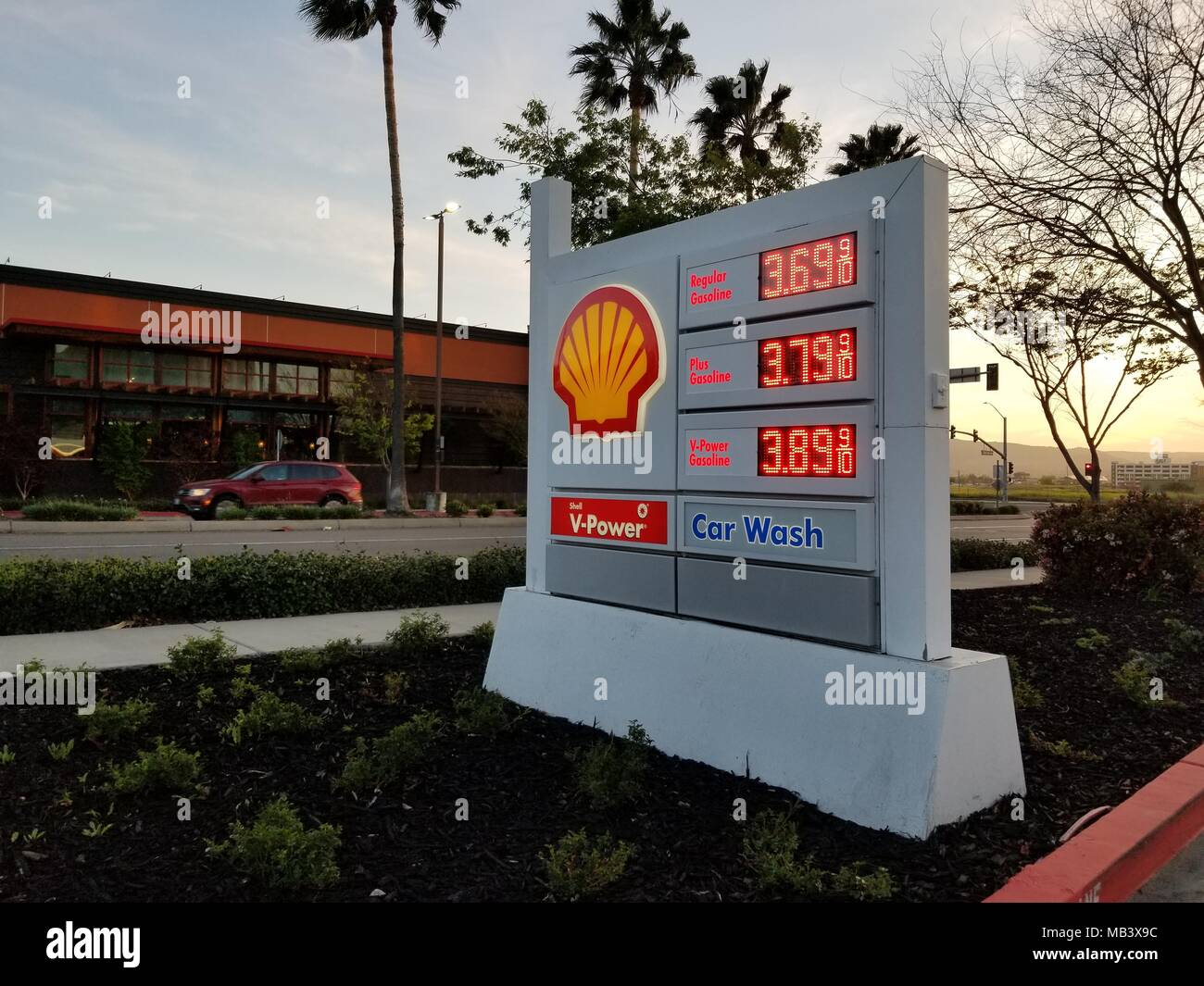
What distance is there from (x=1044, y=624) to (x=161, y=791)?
25.0 ft

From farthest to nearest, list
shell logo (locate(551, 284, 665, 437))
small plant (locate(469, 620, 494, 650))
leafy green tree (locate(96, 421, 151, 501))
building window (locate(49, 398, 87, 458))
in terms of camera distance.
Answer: building window (locate(49, 398, 87, 458)), leafy green tree (locate(96, 421, 151, 501)), small plant (locate(469, 620, 494, 650)), shell logo (locate(551, 284, 665, 437))

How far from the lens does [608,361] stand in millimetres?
5508

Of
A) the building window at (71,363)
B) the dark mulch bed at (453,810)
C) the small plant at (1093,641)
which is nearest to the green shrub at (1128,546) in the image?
the small plant at (1093,641)

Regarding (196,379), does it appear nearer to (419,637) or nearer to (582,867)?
(419,637)

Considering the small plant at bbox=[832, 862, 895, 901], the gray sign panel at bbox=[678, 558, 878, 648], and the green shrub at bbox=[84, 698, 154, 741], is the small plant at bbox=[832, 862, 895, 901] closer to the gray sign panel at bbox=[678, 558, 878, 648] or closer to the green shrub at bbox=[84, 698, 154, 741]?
the gray sign panel at bbox=[678, 558, 878, 648]

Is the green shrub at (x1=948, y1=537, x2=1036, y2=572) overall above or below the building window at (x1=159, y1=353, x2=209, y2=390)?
below

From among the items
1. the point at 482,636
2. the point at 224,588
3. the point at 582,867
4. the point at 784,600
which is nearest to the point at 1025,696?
the point at 784,600

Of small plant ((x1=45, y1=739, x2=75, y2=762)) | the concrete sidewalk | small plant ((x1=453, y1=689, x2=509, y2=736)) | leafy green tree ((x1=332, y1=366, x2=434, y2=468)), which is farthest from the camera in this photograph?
leafy green tree ((x1=332, y1=366, x2=434, y2=468))

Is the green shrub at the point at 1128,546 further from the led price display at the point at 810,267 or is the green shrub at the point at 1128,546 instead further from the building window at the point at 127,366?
the building window at the point at 127,366

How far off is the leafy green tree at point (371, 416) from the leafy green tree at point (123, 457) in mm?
6356

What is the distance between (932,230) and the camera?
159 inches

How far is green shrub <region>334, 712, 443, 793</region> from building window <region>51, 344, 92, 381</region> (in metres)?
28.9

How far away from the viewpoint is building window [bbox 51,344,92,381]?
2844 centimetres

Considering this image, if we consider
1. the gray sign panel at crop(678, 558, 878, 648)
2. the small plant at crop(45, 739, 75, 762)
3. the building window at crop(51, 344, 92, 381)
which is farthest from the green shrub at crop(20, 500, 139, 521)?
the gray sign panel at crop(678, 558, 878, 648)
